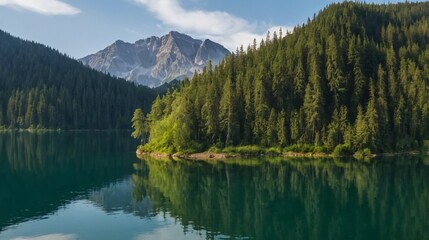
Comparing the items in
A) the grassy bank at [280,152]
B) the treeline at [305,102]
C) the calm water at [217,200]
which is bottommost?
the calm water at [217,200]

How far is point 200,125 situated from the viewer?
146m

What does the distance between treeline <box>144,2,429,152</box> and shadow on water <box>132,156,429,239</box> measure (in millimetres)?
26009

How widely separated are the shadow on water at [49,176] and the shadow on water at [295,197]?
401 inches

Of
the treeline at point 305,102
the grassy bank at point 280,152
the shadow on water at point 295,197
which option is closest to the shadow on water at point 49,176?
the shadow on water at point 295,197

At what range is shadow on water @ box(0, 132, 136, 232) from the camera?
67.4 meters

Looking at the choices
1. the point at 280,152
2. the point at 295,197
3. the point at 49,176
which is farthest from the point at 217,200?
the point at 280,152

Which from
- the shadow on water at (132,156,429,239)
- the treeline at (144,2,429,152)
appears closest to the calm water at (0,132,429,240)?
the shadow on water at (132,156,429,239)

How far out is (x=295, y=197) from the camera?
71812 mm

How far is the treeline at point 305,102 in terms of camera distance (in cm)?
14112

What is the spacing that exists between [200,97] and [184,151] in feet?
75.4

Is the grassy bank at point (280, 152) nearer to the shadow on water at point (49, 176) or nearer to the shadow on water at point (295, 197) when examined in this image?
the shadow on water at point (295, 197)

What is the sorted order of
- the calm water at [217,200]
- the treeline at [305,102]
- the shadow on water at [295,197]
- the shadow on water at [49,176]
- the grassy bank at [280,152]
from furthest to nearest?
the treeline at [305,102] → the grassy bank at [280,152] → the shadow on water at [49,176] → the shadow on water at [295,197] → the calm water at [217,200]

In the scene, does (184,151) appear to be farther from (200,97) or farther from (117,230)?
(117,230)

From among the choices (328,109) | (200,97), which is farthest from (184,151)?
(328,109)
